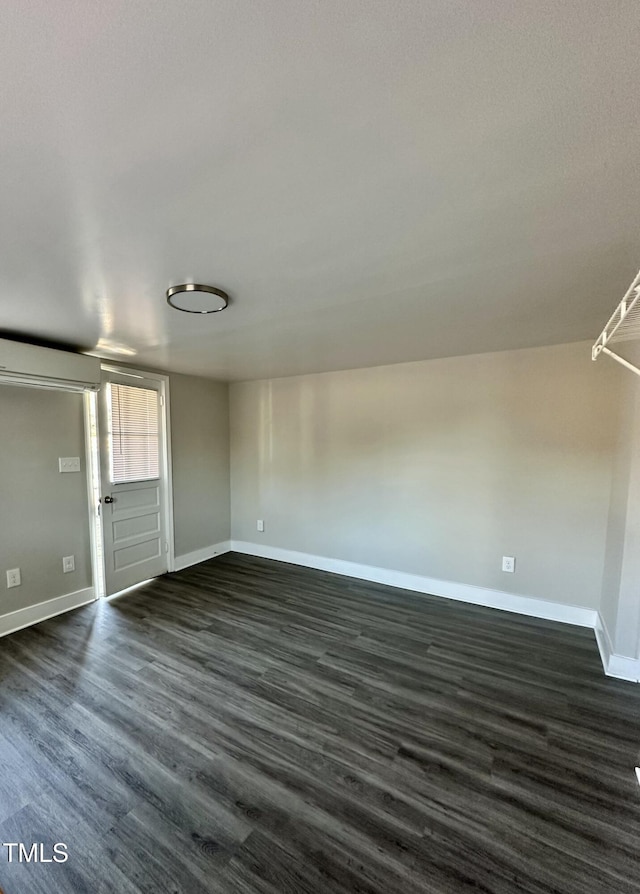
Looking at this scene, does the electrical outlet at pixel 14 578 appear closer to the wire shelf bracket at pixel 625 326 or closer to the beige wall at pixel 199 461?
the beige wall at pixel 199 461

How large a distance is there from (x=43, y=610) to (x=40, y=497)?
93cm

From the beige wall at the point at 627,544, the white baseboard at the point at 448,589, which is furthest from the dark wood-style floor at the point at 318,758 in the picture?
the beige wall at the point at 627,544

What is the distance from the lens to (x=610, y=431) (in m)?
2.71

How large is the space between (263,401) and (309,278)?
110 inches

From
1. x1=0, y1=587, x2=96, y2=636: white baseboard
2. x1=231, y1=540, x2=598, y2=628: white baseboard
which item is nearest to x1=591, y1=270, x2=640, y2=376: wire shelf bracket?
x1=231, y1=540, x2=598, y2=628: white baseboard

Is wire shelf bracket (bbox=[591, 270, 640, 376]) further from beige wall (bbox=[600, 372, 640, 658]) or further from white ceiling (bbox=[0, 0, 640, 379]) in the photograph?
beige wall (bbox=[600, 372, 640, 658])

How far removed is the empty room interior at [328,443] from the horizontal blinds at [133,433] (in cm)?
3

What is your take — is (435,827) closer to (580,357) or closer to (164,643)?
Answer: (164,643)

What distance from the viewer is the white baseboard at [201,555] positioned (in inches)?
162

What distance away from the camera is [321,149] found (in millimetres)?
944

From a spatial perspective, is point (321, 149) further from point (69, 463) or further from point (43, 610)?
point (43, 610)

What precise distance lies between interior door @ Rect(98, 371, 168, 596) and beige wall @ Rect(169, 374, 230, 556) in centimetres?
20

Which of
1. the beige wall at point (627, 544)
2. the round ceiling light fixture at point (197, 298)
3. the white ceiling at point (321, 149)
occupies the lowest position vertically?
the beige wall at point (627, 544)

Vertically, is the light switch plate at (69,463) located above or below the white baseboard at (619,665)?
above
